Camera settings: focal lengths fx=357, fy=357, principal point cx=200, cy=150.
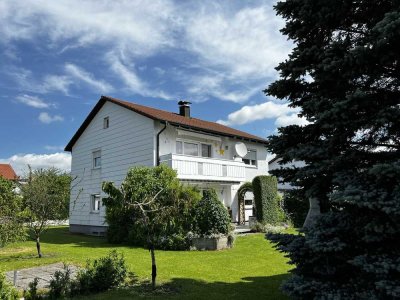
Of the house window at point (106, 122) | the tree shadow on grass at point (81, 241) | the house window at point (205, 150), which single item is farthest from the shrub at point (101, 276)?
the house window at point (106, 122)

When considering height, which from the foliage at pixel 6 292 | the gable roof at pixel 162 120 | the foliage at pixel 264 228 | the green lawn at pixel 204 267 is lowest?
the green lawn at pixel 204 267

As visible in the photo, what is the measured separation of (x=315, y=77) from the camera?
6391mm

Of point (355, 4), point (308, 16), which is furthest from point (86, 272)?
point (355, 4)

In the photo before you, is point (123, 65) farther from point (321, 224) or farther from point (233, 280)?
point (321, 224)

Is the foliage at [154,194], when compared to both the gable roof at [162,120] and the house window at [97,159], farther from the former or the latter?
the house window at [97,159]

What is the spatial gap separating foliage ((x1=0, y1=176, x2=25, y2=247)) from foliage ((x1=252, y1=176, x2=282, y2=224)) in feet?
46.8

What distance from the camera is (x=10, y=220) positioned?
13.2 metres

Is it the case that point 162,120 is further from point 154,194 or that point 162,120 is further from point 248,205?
point 248,205

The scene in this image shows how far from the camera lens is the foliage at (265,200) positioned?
75.9ft

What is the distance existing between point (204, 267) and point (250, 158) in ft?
56.1

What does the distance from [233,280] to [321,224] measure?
15.4 feet

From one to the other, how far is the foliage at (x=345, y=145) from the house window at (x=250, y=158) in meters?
20.6

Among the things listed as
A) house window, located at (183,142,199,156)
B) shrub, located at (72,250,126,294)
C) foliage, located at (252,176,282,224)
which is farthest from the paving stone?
foliage, located at (252,176,282,224)

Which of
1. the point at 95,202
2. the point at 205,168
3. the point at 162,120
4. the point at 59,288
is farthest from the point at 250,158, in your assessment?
the point at 59,288
